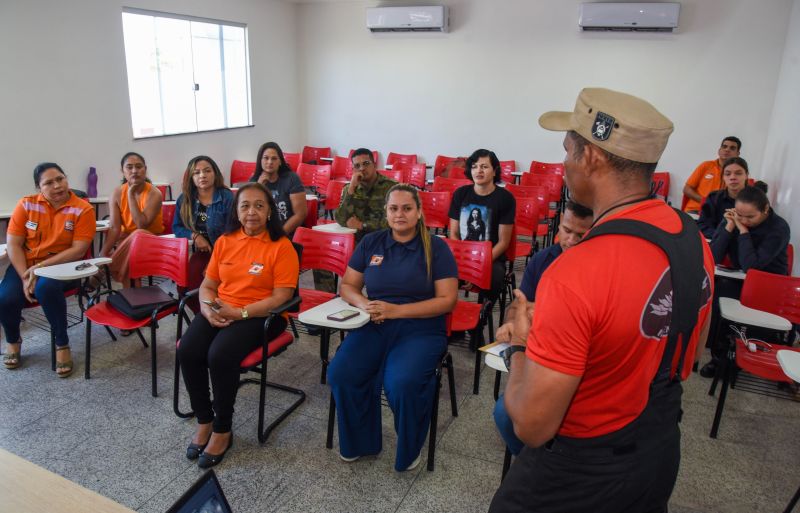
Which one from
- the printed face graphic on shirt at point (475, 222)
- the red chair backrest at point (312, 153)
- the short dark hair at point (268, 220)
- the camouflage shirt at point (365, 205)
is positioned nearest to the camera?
the short dark hair at point (268, 220)

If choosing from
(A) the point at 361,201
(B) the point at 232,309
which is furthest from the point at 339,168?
(B) the point at 232,309

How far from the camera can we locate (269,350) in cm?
280

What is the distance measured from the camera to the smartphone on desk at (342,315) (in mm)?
2537

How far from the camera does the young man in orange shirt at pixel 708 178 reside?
6000 mm

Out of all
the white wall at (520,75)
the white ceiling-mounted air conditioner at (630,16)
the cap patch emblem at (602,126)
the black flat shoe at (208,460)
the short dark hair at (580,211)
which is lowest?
the black flat shoe at (208,460)

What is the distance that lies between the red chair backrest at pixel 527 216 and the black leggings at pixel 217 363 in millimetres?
3105

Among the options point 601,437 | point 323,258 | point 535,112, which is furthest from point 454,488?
point 535,112

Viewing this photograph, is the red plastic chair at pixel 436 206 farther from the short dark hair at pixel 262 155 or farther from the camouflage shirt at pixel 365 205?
the short dark hair at pixel 262 155

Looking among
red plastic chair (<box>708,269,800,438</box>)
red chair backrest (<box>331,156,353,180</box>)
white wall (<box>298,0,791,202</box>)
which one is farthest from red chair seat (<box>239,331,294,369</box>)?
white wall (<box>298,0,791,202</box>)

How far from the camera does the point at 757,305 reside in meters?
3.22

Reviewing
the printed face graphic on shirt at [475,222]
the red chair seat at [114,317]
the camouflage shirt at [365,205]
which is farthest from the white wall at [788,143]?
the red chair seat at [114,317]

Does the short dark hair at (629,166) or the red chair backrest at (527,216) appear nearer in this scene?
the short dark hair at (629,166)

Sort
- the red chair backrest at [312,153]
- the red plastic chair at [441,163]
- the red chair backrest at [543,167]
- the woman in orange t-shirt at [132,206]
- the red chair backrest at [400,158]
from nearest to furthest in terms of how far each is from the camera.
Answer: the woman in orange t-shirt at [132,206] → the red chair backrest at [543,167] → the red plastic chair at [441,163] → the red chair backrest at [400,158] → the red chair backrest at [312,153]

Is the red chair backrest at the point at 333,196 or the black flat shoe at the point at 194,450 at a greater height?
the red chair backrest at the point at 333,196
